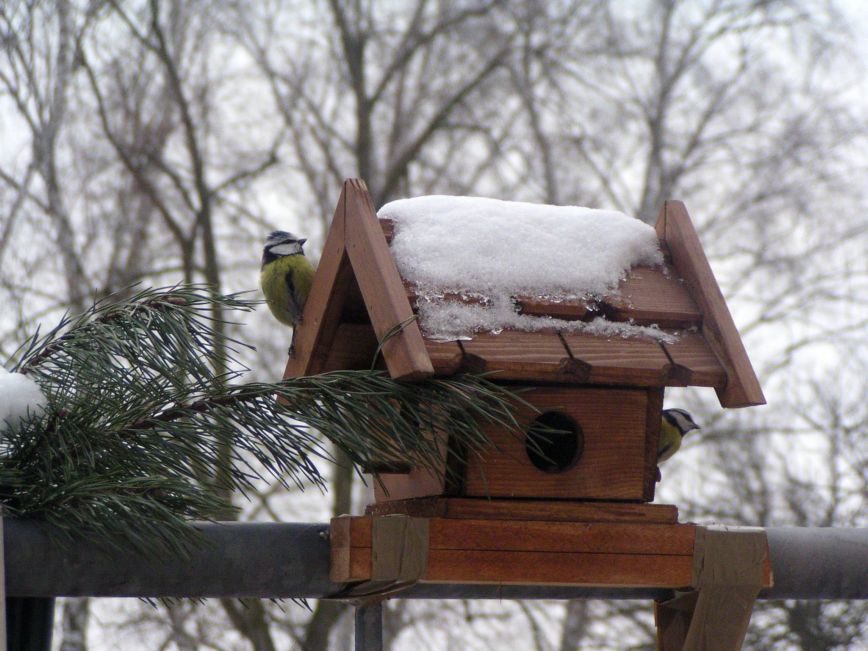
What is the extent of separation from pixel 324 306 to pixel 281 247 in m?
0.76

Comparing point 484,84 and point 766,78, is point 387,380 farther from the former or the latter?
point 766,78

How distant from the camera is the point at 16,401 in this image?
4.52 ft

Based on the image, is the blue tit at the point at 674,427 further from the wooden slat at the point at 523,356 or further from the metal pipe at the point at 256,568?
the wooden slat at the point at 523,356

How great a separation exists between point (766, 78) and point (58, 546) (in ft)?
29.3

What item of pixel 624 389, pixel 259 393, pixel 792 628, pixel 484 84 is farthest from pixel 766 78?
pixel 259 393

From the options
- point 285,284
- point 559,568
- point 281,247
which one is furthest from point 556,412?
point 281,247

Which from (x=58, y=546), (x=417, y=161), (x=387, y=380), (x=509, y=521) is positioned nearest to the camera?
(x=58, y=546)

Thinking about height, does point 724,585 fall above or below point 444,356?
below

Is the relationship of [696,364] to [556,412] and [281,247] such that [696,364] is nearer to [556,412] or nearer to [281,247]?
[556,412]

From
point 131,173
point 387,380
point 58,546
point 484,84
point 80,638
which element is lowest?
point 58,546

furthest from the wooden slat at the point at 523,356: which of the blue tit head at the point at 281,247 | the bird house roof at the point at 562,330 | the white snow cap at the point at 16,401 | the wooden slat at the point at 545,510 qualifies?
the blue tit head at the point at 281,247

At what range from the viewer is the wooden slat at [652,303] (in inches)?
71.4

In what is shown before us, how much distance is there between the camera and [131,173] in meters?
7.78

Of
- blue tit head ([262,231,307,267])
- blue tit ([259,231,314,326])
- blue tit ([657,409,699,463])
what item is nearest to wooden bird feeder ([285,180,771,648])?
blue tit ([259,231,314,326])
